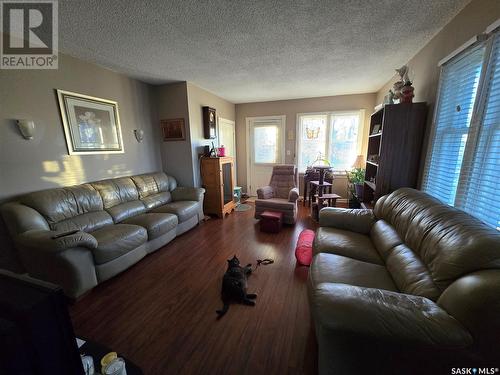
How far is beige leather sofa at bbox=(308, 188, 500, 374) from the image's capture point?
81 cm

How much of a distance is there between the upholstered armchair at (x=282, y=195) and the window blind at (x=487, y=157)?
222 centimetres

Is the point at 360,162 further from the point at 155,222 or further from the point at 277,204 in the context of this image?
the point at 155,222

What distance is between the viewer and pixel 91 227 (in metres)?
2.31

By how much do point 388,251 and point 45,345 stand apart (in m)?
2.01

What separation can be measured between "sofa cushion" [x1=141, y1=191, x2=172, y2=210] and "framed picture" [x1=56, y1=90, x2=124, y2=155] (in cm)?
86

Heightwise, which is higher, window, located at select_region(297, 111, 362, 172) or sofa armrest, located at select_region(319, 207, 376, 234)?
window, located at select_region(297, 111, 362, 172)

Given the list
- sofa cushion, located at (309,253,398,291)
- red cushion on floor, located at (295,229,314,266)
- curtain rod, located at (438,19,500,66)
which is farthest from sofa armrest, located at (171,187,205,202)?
curtain rod, located at (438,19,500,66)

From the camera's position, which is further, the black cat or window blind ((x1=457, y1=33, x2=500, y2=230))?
the black cat

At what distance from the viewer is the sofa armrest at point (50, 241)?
1681mm

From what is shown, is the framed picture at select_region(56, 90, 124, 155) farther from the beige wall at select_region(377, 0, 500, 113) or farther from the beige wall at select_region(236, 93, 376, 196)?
the beige wall at select_region(377, 0, 500, 113)

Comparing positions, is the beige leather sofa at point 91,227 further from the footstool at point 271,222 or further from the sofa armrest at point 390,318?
the sofa armrest at point 390,318

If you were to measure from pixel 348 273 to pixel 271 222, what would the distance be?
1.88m

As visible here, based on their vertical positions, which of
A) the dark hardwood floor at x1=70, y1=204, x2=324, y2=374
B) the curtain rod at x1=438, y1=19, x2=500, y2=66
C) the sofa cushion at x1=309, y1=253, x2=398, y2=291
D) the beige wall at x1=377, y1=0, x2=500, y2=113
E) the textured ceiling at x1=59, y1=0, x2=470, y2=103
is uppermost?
the textured ceiling at x1=59, y1=0, x2=470, y2=103

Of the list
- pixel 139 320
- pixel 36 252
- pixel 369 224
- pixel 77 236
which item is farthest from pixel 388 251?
pixel 36 252
